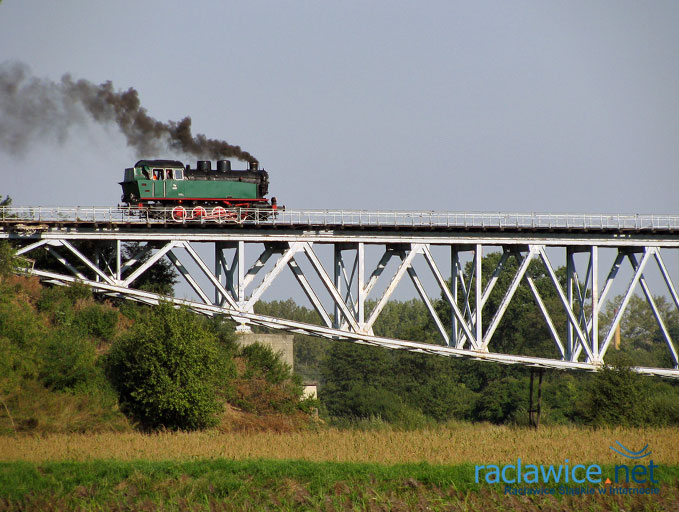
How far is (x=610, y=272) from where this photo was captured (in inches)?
2173

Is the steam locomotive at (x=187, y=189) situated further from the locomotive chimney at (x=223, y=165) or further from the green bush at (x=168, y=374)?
the green bush at (x=168, y=374)

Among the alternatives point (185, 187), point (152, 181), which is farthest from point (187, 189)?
point (152, 181)

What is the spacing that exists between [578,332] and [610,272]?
5.20 m

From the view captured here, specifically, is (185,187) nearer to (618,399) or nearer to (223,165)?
(223,165)

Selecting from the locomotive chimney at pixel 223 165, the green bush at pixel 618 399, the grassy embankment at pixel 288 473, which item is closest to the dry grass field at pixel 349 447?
the grassy embankment at pixel 288 473

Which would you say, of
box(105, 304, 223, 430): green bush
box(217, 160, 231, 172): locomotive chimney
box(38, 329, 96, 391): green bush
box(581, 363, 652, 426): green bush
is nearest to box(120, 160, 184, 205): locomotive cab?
box(217, 160, 231, 172): locomotive chimney

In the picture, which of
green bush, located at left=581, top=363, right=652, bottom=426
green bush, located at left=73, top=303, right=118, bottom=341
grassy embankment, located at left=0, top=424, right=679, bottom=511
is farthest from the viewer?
green bush, located at left=581, top=363, right=652, bottom=426

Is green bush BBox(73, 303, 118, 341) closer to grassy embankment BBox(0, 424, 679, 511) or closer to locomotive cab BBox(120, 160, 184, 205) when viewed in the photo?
locomotive cab BBox(120, 160, 184, 205)

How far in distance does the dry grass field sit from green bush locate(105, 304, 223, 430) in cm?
258

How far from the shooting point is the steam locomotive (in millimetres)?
51594

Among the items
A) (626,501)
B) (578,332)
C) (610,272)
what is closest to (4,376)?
(626,501)

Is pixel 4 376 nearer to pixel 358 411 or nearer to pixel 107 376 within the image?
pixel 107 376

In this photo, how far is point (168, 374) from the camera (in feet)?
138

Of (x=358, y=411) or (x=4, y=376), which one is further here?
(x=358, y=411)
